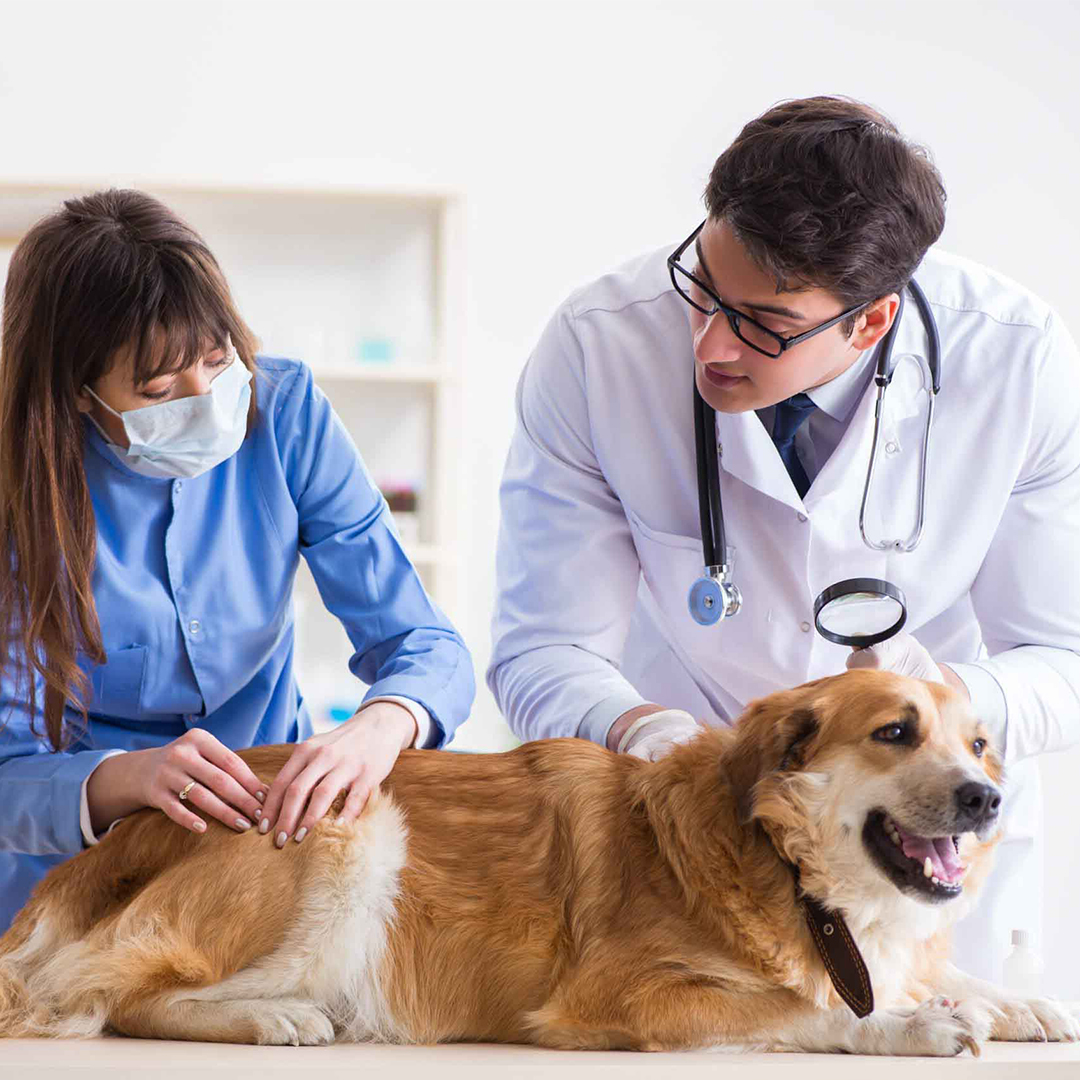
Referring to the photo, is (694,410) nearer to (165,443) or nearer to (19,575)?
(165,443)

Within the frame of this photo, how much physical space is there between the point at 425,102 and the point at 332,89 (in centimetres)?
33

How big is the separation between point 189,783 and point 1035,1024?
103cm

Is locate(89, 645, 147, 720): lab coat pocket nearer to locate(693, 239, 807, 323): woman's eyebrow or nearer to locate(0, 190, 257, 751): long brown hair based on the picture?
locate(0, 190, 257, 751): long brown hair

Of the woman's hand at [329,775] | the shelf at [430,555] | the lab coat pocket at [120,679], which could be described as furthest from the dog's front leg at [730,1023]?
the shelf at [430,555]

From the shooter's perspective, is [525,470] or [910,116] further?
[910,116]

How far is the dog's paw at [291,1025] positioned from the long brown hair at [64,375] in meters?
0.53

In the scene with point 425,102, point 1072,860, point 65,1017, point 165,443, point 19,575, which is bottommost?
point 1072,860

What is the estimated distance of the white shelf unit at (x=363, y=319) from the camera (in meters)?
3.95

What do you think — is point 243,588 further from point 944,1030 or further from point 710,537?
point 944,1030

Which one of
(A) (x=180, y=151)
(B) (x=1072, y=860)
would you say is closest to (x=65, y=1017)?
(A) (x=180, y=151)

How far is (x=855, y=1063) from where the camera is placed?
123cm

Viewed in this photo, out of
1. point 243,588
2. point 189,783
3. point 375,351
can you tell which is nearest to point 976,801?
point 189,783

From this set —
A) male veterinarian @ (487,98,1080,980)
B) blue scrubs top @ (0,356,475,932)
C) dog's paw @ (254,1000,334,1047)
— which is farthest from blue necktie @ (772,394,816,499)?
dog's paw @ (254,1000,334,1047)

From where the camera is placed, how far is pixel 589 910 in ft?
4.81
